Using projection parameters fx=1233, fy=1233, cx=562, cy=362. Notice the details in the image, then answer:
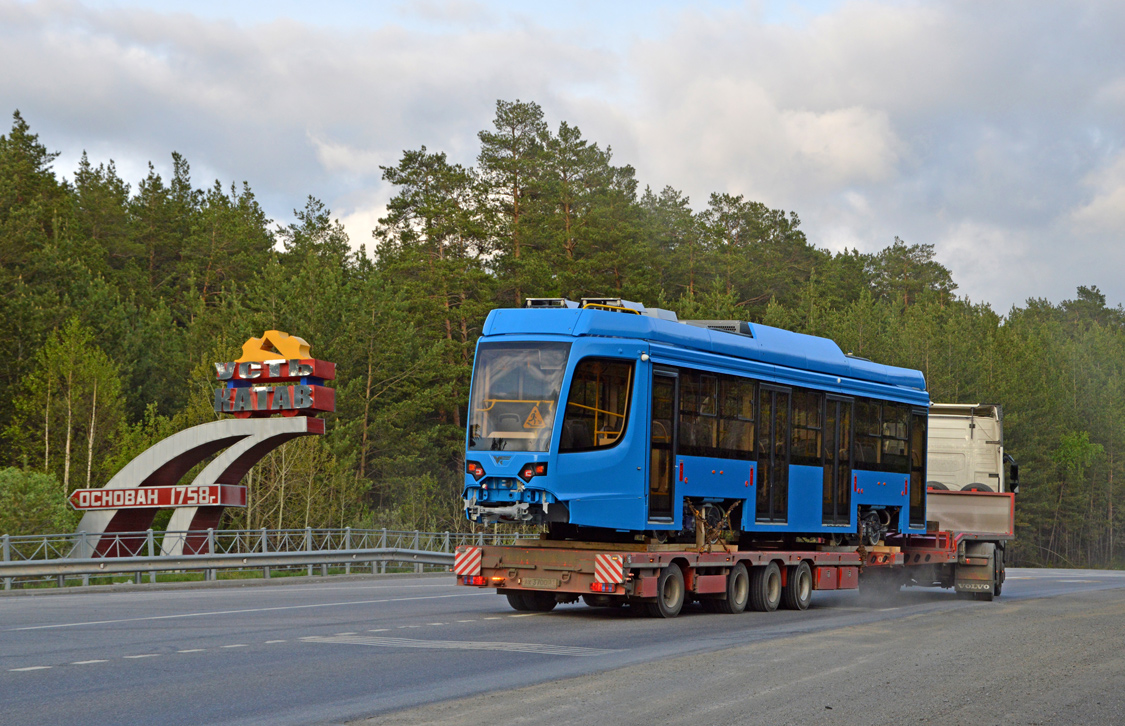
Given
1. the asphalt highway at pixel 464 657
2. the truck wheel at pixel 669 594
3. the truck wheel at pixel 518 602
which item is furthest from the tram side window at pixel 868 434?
the truck wheel at pixel 518 602

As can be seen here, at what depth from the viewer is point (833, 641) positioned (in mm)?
13977

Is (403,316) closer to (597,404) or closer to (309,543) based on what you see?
(309,543)

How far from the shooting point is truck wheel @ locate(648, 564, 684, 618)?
16594 mm

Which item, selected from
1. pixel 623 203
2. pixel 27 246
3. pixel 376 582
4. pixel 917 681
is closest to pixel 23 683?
pixel 917 681

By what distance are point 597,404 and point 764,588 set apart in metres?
4.61

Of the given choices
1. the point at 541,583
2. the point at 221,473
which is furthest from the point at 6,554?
the point at 541,583

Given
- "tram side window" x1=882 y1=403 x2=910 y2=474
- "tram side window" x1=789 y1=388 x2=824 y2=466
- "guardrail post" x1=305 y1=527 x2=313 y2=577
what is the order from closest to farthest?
"tram side window" x1=789 y1=388 x2=824 y2=466 → "tram side window" x1=882 y1=403 x2=910 y2=474 → "guardrail post" x1=305 y1=527 x2=313 y2=577

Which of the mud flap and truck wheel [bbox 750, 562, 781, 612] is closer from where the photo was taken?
truck wheel [bbox 750, 562, 781, 612]

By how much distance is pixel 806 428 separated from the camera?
19.3m

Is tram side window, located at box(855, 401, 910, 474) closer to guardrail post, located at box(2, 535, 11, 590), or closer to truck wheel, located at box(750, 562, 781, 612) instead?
truck wheel, located at box(750, 562, 781, 612)

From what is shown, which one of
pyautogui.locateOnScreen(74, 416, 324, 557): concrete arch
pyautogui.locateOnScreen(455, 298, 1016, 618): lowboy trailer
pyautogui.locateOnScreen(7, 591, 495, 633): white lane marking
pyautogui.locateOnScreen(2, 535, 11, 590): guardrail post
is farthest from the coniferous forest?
pyautogui.locateOnScreen(455, 298, 1016, 618): lowboy trailer

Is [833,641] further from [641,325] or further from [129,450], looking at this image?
[129,450]

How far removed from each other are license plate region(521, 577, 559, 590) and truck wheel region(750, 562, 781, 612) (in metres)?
3.73

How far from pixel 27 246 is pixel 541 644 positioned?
5119 centimetres
